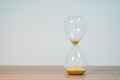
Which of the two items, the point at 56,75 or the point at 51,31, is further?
the point at 51,31

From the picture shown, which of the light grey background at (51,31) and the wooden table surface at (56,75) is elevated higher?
the light grey background at (51,31)

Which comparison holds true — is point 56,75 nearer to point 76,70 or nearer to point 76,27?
point 76,70

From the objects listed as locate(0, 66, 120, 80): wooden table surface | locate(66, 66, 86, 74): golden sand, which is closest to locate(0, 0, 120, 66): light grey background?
locate(0, 66, 120, 80): wooden table surface

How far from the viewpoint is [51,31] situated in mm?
2184

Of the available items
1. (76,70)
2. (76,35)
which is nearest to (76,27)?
(76,35)

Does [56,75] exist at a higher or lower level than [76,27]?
lower

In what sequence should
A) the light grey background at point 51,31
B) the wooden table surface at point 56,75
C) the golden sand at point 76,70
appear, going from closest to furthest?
the wooden table surface at point 56,75, the golden sand at point 76,70, the light grey background at point 51,31

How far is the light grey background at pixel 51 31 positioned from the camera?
217 cm

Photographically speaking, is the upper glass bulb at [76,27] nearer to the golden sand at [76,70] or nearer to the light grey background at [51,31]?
the golden sand at [76,70]

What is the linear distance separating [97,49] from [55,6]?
473 mm

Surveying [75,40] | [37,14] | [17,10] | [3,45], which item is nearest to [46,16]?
[37,14]

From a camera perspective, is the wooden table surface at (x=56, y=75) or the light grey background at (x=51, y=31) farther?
the light grey background at (x=51, y=31)

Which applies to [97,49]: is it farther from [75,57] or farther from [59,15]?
[75,57]

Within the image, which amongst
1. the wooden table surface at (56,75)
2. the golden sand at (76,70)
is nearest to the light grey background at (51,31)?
the wooden table surface at (56,75)
